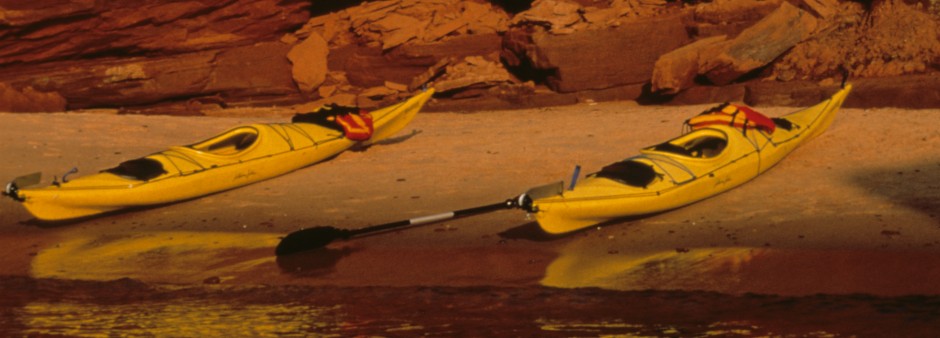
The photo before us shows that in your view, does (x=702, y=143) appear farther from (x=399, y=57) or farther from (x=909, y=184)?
(x=399, y=57)

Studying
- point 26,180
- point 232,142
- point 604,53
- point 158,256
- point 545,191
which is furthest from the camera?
point 604,53

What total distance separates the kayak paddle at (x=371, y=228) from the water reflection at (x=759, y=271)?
18.5 inches

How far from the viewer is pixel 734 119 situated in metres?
11.4

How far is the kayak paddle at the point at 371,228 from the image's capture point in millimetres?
9695

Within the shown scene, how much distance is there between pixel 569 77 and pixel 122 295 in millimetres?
8715

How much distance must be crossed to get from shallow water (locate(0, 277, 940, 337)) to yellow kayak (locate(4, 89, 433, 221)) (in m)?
1.93

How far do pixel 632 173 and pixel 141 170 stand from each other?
4074 millimetres

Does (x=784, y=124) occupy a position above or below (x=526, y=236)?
above

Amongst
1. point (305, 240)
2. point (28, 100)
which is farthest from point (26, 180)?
point (28, 100)

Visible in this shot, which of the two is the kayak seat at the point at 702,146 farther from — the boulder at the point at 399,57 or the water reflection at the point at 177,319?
the boulder at the point at 399,57

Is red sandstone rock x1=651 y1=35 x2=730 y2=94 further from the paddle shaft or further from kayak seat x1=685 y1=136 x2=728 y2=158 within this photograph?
the paddle shaft

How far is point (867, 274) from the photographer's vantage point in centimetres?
869

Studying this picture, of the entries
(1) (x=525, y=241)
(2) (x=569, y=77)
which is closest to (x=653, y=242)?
(1) (x=525, y=241)

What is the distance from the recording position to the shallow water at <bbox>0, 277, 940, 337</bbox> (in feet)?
25.7
